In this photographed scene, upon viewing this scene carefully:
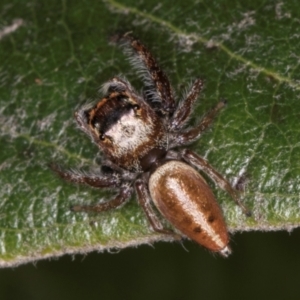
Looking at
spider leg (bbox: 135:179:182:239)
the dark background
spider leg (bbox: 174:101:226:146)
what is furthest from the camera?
the dark background

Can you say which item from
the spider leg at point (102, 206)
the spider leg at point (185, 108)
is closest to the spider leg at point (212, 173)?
the spider leg at point (185, 108)

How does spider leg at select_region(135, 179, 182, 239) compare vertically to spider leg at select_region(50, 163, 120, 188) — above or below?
below

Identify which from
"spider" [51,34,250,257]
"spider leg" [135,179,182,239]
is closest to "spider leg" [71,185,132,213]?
"spider" [51,34,250,257]

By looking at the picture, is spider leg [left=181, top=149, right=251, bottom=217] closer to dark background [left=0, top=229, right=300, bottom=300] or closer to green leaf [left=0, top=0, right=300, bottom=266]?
green leaf [left=0, top=0, right=300, bottom=266]

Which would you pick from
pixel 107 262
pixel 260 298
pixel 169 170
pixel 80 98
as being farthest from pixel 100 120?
pixel 260 298

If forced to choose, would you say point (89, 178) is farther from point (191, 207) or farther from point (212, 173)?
point (212, 173)

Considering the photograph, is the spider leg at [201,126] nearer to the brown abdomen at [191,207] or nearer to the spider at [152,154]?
the spider at [152,154]
